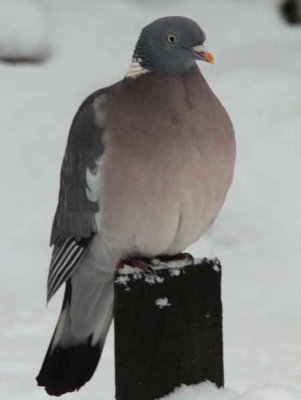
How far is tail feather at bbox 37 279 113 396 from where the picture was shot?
11.1 ft

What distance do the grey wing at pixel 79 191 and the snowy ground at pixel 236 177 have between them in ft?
2.94

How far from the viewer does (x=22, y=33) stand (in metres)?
7.83

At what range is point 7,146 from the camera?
7.16m

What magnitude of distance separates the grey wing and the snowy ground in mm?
896

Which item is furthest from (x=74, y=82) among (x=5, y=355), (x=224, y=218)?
(x=5, y=355)

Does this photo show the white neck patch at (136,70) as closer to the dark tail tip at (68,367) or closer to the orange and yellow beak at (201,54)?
the orange and yellow beak at (201,54)

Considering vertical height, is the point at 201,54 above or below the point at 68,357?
above

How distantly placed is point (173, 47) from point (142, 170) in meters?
0.34

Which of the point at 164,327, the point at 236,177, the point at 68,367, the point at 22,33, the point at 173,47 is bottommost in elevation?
the point at 68,367

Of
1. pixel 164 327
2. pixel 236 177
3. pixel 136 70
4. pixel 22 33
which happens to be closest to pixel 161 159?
pixel 136 70

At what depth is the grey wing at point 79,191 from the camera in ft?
11.2

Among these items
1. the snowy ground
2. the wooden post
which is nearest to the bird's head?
the wooden post

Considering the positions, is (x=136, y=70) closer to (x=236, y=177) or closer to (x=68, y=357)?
(x=68, y=357)

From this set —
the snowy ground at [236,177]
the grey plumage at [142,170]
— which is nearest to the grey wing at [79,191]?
→ the grey plumage at [142,170]
